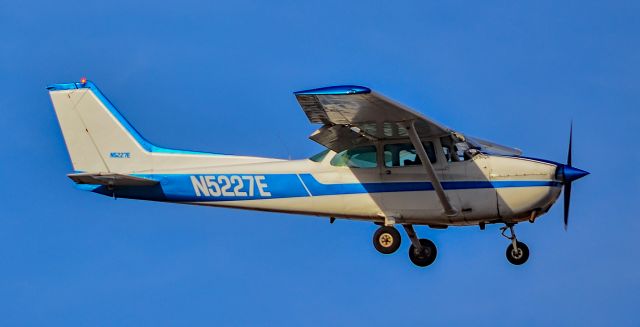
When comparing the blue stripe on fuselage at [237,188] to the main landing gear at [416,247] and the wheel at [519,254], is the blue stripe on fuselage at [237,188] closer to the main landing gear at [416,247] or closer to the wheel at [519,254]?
the main landing gear at [416,247]

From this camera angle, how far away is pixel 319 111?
57.7 feet

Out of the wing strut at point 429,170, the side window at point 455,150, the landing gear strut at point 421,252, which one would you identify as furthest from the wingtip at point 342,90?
the landing gear strut at point 421,252

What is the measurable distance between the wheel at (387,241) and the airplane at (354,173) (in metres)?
0.03

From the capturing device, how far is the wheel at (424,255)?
19625 mm

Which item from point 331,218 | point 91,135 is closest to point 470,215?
point 331,218

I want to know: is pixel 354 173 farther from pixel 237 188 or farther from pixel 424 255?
A: pixel 237 188

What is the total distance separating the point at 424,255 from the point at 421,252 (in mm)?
79

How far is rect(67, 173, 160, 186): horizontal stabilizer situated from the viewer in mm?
19109

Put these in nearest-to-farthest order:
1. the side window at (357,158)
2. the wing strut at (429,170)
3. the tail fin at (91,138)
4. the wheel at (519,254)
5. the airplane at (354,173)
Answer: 1. the wing strut at (429,170)
2. the airplane at (354,173)
3. the wheel at (519,254)
4. the side window at (357,158)
5. the tail fin at (91,138)

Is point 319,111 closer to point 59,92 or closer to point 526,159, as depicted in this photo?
point 526,159

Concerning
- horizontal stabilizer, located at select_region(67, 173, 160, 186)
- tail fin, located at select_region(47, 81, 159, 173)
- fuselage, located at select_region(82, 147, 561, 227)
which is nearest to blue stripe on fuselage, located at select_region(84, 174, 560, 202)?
fuselage, located at select_region(82, 147, 561, 227)

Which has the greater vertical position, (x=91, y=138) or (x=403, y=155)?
(x=91, y=138)

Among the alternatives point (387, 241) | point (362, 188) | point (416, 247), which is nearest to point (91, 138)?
point (362, 188)

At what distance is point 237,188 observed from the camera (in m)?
19.8
